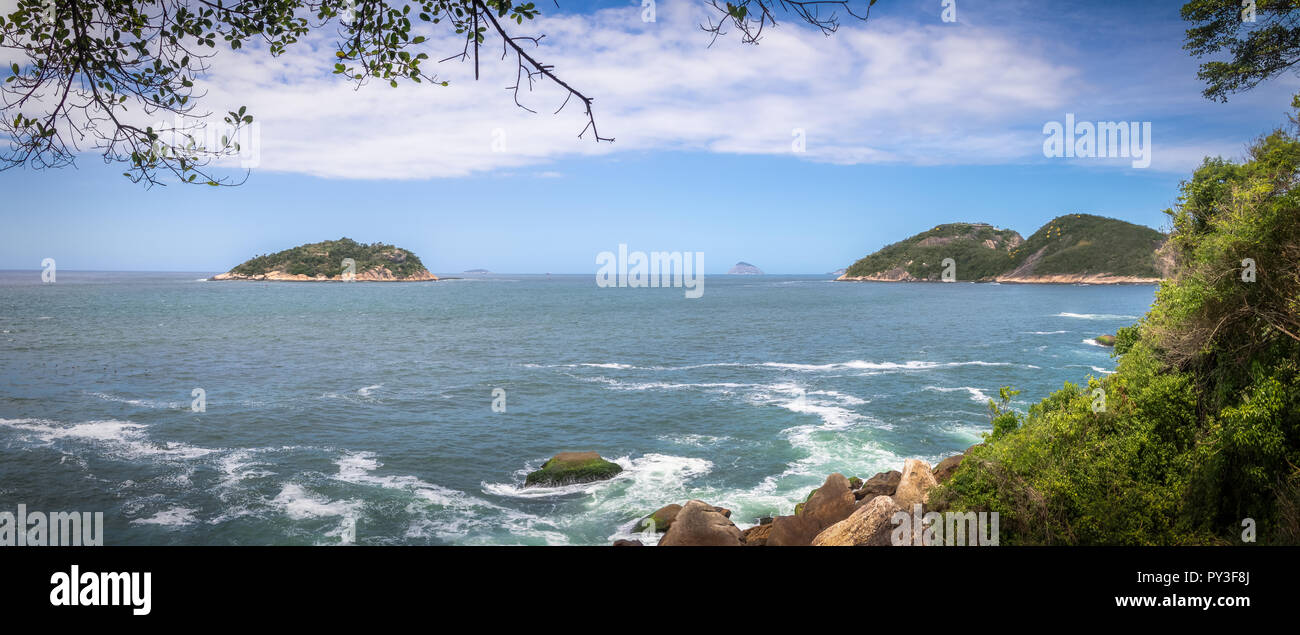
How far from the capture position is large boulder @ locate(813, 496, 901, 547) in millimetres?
12836

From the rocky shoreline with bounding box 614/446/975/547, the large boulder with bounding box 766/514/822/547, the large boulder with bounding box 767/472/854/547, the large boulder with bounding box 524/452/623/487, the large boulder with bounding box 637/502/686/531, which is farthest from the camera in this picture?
the large boulder with bounding box 524/452/623/487

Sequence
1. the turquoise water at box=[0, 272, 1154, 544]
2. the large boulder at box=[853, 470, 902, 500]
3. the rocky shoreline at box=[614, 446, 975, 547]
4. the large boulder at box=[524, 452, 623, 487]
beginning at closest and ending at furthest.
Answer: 1. the rocky shoreline at box=[614, 446, 975, 547]
2. the large boulder at box=[853, 470, 902, 500]
3. the turquoise water at box=[0, 272, 1154, 544]
4. the large boulder at box=[524, 452, 623, 487]

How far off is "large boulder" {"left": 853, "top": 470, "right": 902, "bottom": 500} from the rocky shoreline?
30cm

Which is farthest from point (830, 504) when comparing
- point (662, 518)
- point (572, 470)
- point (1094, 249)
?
point (1094, 249)

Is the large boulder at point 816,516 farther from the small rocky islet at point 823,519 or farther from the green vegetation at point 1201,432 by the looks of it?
the green vegetation at point 1201,432

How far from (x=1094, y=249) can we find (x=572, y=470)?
638 ft

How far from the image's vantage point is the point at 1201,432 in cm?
1334

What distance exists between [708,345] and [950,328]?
96.0 feet

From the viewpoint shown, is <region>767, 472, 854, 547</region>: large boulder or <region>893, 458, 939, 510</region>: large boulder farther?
<region>893, 458, 939, 510</region>: large boulder

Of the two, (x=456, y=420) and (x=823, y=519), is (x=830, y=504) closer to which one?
(x=823, y=519)

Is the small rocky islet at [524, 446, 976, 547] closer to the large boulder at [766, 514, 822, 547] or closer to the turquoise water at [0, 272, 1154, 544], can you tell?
the large boulder at [766, 514, 822, 547]

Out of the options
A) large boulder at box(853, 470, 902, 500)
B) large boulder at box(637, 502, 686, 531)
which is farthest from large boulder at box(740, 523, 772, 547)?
large boulder at box(853, 470, 902, 500)
